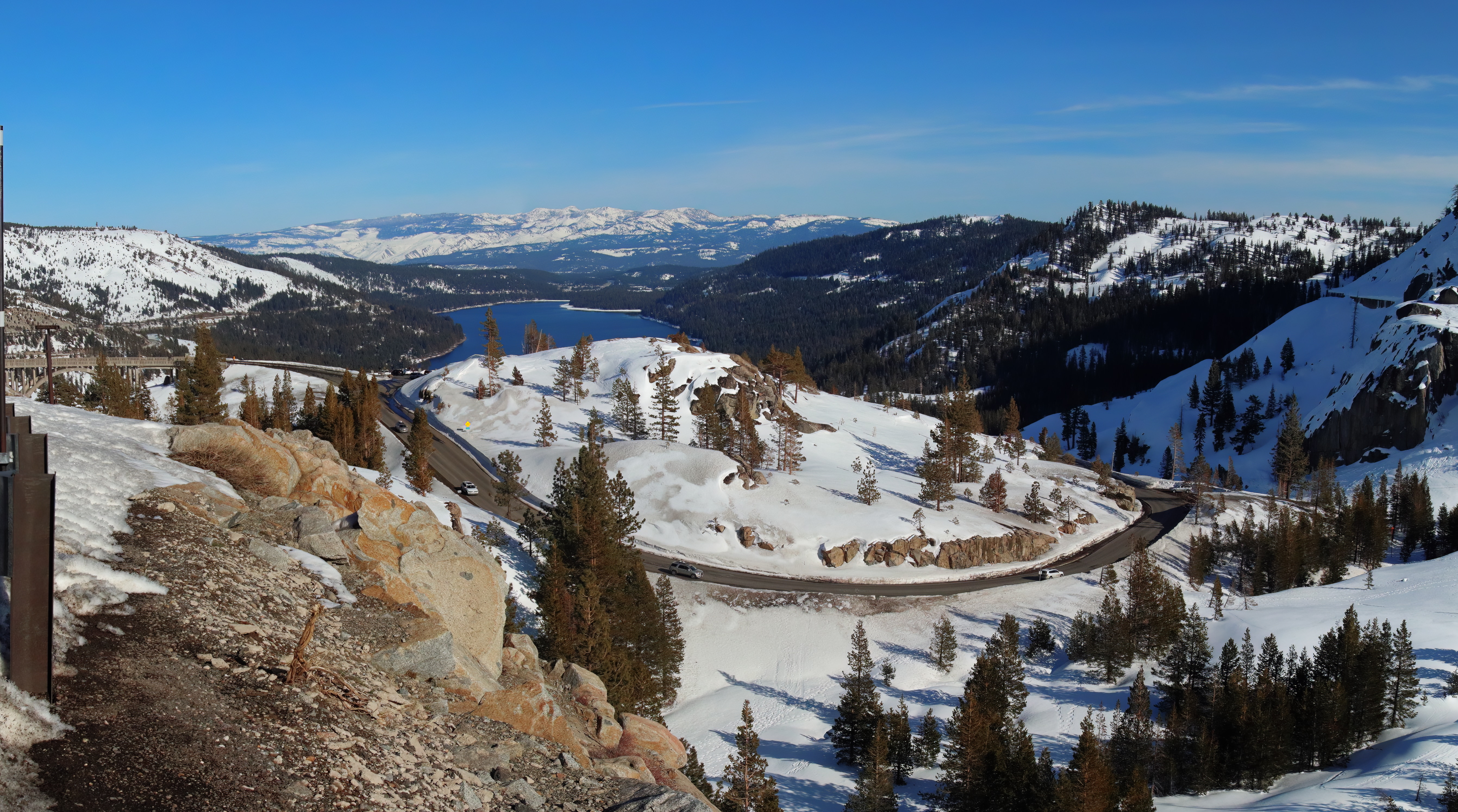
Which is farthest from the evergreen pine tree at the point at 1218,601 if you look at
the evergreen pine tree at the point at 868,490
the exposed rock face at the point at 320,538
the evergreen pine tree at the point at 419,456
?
the evergreen pine tree at the point at 419,456

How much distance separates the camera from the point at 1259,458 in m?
130

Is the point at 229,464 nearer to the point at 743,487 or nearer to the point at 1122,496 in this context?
the point at 743,487

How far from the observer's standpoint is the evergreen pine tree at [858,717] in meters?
37.1

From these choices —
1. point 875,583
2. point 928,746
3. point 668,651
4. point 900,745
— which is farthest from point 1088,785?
point 875,583

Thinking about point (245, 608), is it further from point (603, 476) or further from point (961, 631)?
point (961, 631)

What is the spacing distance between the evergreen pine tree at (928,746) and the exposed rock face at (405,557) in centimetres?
A: 2535

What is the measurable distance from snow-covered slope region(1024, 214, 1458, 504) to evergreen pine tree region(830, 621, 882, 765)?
329ft

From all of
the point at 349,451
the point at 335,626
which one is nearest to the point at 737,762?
the point at 335,626

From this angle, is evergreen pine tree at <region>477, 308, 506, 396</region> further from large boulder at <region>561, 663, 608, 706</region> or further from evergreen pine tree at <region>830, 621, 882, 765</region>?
large boulder at <region>561, 663, 608, 706</region>

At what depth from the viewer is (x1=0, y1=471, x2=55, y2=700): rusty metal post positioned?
404 inches

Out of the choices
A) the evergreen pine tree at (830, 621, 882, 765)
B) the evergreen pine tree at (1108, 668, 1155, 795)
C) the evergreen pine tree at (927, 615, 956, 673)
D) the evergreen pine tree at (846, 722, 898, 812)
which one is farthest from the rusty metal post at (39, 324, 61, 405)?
the evergreen pine tree at (1108, 668, 1155, 795)

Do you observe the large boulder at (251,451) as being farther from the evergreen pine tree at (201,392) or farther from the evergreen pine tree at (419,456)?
the evergreen pine tree at (419,456)

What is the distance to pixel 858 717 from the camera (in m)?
37.6

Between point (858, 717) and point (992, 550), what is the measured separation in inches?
1337
